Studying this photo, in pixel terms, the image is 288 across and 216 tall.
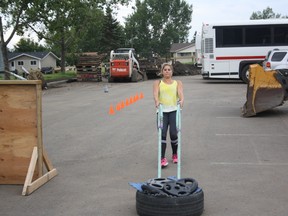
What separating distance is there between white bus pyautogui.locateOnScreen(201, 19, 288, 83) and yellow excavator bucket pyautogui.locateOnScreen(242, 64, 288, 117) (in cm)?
1519

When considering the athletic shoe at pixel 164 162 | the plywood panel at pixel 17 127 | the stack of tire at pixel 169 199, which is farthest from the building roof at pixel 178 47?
the stack of tire at pixel 169 199

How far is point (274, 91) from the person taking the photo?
43.8ft

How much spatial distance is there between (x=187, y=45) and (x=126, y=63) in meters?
89.7

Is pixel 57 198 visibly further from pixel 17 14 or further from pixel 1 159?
pixel 17 14

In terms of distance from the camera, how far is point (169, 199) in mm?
5082

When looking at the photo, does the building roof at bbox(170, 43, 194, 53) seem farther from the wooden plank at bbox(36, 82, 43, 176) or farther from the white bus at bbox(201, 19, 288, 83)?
the wooden plank at bbox(36, 82, 43, 176)

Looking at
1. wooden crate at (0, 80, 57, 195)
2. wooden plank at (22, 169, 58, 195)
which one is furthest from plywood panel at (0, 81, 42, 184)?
wooden plank at (22, 169, 58, 195)

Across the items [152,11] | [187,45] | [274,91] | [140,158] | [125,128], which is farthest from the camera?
[187,45]

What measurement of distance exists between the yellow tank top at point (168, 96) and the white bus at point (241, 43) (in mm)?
21558

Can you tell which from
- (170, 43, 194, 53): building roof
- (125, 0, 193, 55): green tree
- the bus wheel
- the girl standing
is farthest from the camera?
(170, 43, 194, 53): building roof

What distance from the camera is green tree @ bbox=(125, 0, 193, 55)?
10750 cm

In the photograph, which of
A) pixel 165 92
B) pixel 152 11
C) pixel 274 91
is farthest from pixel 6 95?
pixel 152 11

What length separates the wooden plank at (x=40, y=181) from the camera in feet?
20.8

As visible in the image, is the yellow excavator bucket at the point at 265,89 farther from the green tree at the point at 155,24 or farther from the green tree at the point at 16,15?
the green tree at the point at 155,24
